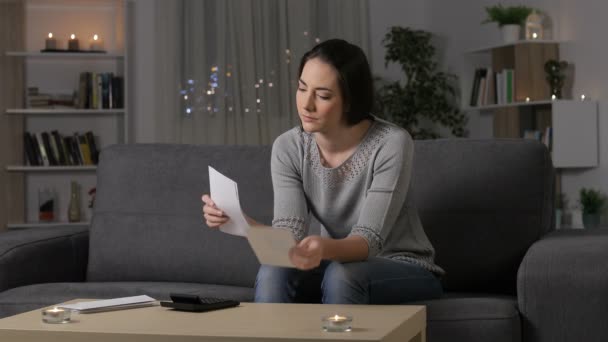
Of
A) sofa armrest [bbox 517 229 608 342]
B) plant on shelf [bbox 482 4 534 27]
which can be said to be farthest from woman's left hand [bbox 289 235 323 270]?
plant on shelf [bbox 482 4 534 27]

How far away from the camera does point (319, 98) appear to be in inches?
96.2

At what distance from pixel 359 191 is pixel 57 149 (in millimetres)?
4422

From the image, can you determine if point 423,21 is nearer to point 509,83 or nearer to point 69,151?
point 509,83

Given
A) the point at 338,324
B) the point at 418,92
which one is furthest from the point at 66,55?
the point at 338,324

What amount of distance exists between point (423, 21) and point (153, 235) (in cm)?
451

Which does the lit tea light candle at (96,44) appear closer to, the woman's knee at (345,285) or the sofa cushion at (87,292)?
the sofa cushion at (87,292)

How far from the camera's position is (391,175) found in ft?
7.88

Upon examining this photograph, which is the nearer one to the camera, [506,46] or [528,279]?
[528,279]

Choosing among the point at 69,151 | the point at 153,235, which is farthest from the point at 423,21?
the point at 153,235

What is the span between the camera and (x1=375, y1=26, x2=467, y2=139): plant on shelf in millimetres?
6688

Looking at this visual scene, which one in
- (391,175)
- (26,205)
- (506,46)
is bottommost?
(26,205)

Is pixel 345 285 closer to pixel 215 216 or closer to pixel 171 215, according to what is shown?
pixel 215 216

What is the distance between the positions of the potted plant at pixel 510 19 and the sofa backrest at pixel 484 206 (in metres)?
3.08

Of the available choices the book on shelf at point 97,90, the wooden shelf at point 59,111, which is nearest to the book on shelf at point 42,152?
the wooden shelf at point 59,111
